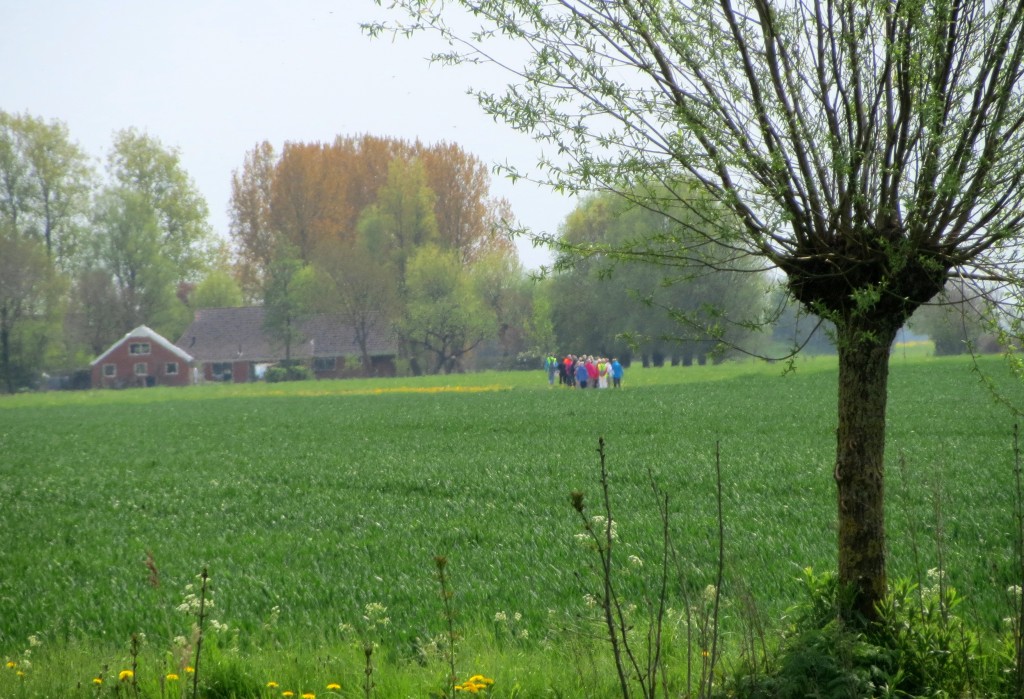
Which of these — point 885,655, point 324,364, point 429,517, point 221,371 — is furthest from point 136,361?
point 885,655

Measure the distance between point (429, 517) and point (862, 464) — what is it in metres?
8.37

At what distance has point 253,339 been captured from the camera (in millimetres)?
90250

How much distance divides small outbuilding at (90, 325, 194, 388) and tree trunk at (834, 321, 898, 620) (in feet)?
277

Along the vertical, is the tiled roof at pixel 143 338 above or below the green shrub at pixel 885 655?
above

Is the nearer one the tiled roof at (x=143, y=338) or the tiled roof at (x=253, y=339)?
the tiled roof at (x=143, y=338)

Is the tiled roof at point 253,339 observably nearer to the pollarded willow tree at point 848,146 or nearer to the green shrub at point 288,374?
the green shrub at point 288,374

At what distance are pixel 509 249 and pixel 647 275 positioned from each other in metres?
25.5

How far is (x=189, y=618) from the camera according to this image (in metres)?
7.48

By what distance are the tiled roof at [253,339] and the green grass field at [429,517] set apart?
186ft

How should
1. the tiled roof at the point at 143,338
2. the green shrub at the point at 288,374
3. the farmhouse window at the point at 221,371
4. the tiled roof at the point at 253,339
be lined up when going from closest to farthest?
1. the green shrub at the point at 288,374
2. the tiled roof at the point at 143,338
3. the tiled roof at the point at 253,339
4. the farmhouse window at the point at 221,371

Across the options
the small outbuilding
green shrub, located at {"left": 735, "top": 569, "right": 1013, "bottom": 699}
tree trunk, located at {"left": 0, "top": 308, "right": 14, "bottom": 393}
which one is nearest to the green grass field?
green shrub, located at {"left": 735, "top": 569, "right": 1013, "bottom": 699}

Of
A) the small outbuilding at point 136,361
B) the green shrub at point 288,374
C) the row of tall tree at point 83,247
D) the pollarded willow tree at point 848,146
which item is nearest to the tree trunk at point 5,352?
the row of tall tree at point 83,247

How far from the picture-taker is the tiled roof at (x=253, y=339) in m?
87.2

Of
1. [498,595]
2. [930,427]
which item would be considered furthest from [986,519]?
[930,427]
